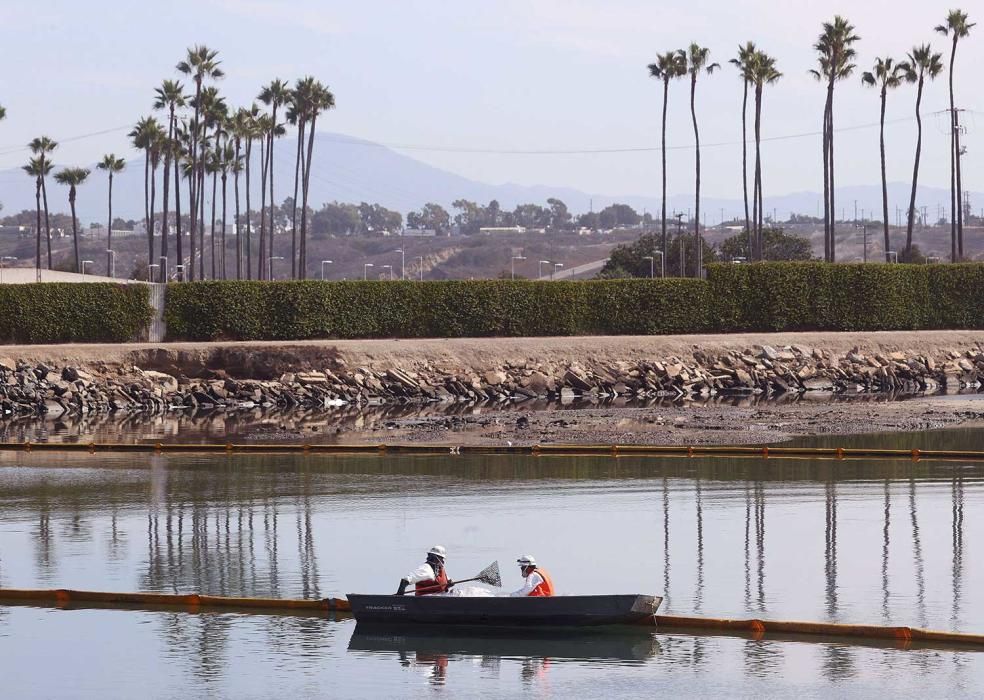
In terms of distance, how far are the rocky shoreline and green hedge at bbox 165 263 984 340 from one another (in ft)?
18.2

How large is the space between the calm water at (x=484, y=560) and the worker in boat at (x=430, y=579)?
0.77 m

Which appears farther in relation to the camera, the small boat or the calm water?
the small boat

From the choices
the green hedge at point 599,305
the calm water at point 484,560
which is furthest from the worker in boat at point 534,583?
the green hedge at point 599,305

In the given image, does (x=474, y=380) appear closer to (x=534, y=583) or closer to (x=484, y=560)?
(x=484, y=560)

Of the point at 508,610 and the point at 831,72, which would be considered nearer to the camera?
→ the point at 508,610

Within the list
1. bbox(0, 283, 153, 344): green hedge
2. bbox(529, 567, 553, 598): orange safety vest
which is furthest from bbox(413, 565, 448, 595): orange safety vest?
bbox(0, 283, 153, 344): green hedge

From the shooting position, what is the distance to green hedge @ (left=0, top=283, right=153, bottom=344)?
→ 70125mm

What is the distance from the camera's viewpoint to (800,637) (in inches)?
846

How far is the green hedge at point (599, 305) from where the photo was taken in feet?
238

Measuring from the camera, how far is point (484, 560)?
27.0m

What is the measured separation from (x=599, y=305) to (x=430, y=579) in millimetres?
55090

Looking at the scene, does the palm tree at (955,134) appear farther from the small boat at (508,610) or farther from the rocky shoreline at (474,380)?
the small boat at (508,610)

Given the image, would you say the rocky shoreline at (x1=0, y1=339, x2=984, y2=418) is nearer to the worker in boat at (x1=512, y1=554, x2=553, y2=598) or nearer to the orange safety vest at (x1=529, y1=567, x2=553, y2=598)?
→ the worker in boat at (x1=512, y1=554, x2=553, y2=598)

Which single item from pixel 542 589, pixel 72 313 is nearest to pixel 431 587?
pixel 542 589
